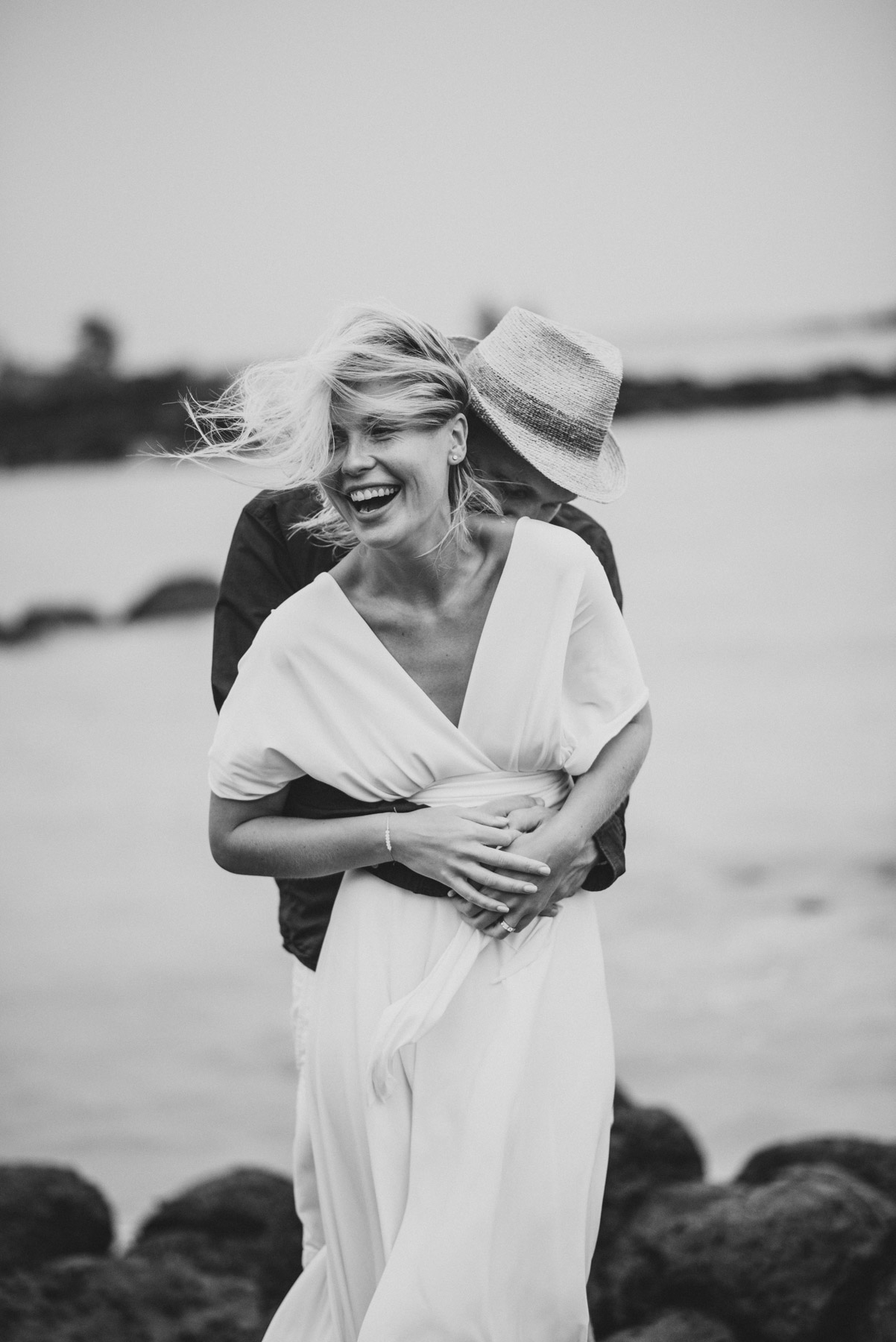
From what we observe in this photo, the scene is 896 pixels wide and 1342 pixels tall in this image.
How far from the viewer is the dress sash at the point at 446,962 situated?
150 cm

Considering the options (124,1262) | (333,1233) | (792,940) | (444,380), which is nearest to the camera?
(444,380)

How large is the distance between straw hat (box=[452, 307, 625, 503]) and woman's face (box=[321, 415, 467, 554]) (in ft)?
0.68

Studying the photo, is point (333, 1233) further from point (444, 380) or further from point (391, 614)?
point (444, 380)

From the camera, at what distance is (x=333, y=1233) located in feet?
5.28

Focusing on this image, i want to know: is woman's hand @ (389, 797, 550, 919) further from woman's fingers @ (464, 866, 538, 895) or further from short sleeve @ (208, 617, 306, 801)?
short sleeve @ (208, 617, 306, 801)

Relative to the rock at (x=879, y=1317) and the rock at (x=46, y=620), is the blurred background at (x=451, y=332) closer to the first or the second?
the rock at (x=46, y=620)

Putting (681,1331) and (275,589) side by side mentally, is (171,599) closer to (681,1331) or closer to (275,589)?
(275,589)

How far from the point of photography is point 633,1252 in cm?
260

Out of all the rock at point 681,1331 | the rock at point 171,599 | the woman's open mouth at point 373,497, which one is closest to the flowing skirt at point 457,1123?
the woman's open mouth at point 373,497

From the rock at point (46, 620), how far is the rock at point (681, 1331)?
2498 millimetres

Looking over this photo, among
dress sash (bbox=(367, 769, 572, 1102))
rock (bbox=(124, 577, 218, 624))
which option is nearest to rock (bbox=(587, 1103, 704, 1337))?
dress sash (bbox=(367, 769, 572, 1102))

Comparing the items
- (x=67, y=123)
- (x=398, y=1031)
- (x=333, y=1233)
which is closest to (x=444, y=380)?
(x=398, y=1031)

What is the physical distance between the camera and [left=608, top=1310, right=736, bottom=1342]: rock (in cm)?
235

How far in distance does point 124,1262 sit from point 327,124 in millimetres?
3011
